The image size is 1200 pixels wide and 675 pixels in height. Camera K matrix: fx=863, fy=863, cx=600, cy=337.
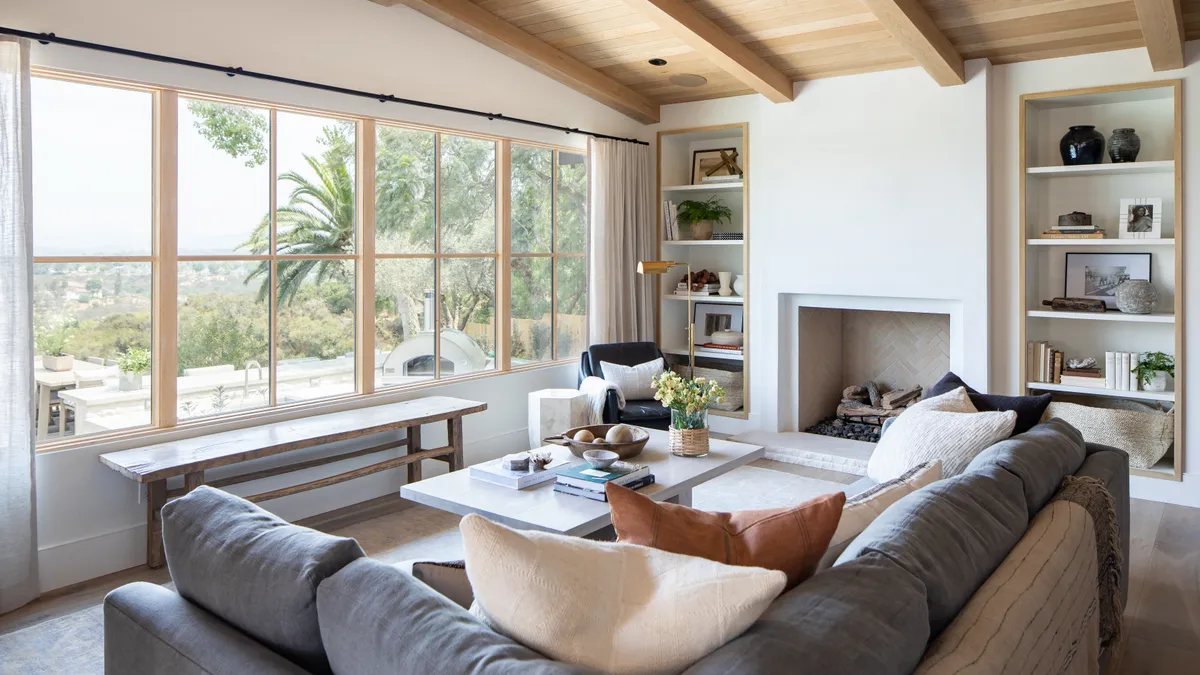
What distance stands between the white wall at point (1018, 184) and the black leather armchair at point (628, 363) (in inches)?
81.8

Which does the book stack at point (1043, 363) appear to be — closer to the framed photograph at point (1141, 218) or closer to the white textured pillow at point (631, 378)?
the framed photograph at point (1141, 218)

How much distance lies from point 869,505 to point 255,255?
3350 mm

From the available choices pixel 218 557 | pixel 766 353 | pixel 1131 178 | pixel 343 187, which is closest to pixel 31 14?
pixel 343 187

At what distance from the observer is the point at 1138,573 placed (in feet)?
12.1

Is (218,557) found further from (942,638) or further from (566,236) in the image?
(566,236)

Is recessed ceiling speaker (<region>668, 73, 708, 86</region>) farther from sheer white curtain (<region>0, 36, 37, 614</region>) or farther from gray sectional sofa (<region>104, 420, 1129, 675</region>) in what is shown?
gray sectional sofa (<region>104, 420, 1129, 675</region>)

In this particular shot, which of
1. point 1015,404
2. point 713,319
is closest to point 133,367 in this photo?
point 1015,404

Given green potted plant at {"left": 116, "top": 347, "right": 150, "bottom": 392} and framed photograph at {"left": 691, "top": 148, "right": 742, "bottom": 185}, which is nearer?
green potted plant at {"left": 116, "top": 347, "right": 150, "bottom": 392}

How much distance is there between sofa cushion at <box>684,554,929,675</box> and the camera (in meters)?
1.23

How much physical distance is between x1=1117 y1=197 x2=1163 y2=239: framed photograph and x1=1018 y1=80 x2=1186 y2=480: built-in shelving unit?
8 cm

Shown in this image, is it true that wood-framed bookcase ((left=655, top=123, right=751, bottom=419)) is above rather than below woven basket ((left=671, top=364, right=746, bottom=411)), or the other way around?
above

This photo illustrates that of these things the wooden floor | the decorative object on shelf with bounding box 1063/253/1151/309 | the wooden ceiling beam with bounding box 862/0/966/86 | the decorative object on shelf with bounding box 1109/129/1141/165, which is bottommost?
the wooden floor

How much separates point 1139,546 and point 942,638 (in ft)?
10.3

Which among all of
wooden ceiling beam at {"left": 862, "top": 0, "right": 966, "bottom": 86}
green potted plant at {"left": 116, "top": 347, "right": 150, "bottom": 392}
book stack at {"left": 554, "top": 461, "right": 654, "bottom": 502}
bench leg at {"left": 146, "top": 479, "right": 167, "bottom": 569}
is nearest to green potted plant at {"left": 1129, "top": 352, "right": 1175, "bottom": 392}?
wooden ceiling beam at {"left": 862, "top": 0, "right": 966, "bottom": 86}
